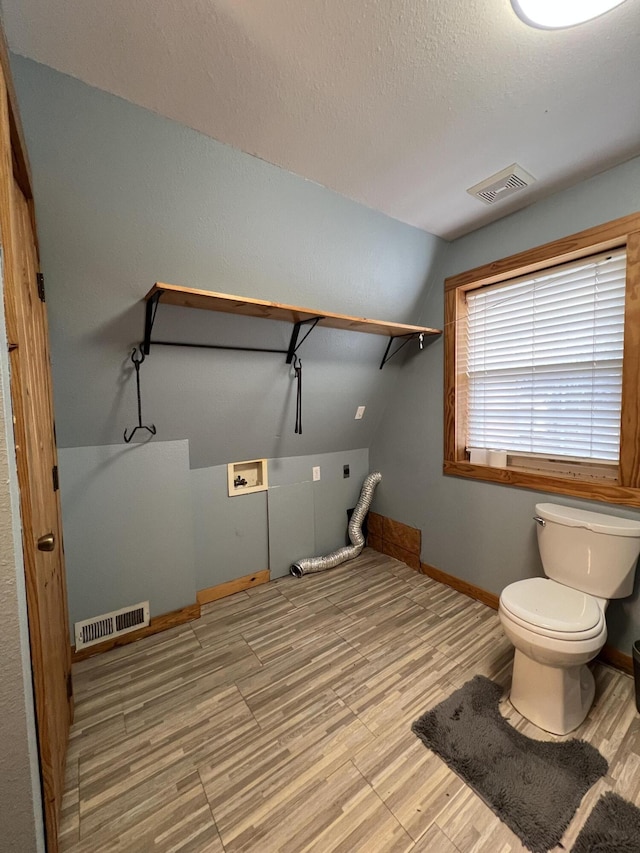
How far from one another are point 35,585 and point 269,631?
1.56m

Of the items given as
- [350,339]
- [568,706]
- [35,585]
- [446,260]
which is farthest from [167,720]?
[446,260]

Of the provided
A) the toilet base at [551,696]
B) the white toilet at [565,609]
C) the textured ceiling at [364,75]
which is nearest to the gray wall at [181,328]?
the textured ceiling at [364,75]

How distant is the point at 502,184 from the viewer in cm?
164

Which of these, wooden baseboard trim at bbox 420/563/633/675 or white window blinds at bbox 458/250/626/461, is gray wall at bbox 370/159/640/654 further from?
white window blinds at bbox 458/250/626/461

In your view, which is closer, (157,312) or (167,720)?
(167,720)

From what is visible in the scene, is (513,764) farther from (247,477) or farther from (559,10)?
(559,10)

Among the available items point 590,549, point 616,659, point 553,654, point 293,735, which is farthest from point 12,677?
point 616,659

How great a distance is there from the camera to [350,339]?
2.28 m


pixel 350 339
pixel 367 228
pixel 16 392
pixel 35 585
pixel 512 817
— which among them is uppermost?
pixel 367 228

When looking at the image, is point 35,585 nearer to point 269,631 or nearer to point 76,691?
point 76,691

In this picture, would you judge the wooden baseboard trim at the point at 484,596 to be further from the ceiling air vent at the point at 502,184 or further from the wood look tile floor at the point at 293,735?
the ceiling air vent at the point at 502,184

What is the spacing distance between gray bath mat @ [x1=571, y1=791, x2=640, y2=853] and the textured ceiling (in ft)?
7.77

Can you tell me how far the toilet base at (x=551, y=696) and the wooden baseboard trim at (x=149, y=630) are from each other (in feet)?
5.91

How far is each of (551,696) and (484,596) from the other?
2.85 ft
